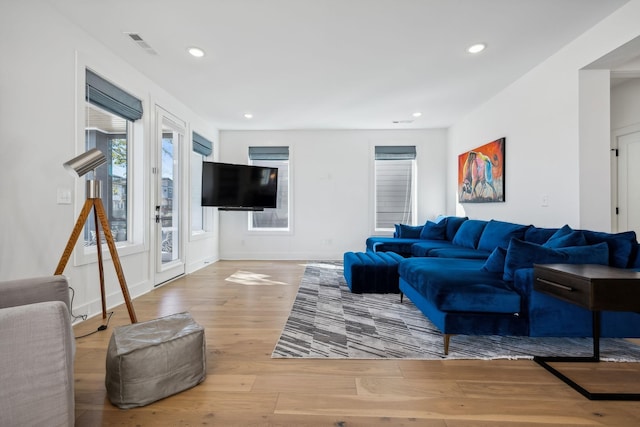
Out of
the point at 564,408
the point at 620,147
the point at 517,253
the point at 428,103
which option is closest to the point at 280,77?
the point at 428,103

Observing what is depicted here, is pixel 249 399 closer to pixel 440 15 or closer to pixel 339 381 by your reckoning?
pixel 339 381

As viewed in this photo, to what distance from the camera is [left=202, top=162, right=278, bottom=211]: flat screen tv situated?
205 inches

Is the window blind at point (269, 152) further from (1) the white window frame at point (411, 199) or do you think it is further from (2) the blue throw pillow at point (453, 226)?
(2) the blue throw pillow at point (453, 226)

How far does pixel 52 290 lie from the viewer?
1.54m

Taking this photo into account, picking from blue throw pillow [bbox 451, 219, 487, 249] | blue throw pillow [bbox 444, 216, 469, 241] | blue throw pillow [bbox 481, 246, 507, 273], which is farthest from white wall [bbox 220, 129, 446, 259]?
blue throw pillow [bbox 481, 246, 507, 273]

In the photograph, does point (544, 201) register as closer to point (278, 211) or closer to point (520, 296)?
point (520, 296)

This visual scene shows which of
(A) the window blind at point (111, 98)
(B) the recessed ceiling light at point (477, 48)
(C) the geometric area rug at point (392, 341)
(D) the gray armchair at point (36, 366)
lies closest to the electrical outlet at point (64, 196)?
(A) the window blind at point (111, 98)

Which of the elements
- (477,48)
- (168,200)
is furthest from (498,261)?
(168,200)

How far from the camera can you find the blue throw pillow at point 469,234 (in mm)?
4152

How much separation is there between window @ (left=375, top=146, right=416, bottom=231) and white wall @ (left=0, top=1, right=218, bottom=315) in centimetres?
465

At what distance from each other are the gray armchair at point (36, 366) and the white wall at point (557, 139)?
12.7 feet

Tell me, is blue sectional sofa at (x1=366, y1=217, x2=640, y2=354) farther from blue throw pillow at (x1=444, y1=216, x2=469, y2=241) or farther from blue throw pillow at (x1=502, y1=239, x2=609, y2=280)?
blue throw pillow at (x1=444, y1=216, x2=469, y2=241)

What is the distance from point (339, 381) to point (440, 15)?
113 inches

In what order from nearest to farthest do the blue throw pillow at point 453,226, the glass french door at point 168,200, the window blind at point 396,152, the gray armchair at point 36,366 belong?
the gray armchair at point 36,366
the glass french door at point 168,200
the blue throw pillow at point 453,226
the window blind at point 396,152
